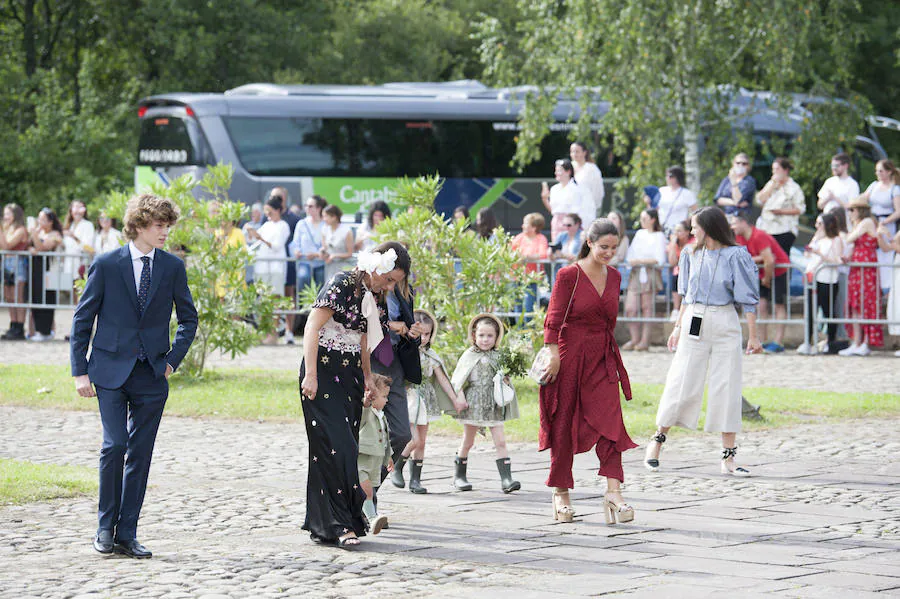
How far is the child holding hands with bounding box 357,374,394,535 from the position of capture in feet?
27.0

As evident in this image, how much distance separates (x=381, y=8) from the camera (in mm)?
43656

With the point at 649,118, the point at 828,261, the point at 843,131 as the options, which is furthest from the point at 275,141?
the point at 828,261

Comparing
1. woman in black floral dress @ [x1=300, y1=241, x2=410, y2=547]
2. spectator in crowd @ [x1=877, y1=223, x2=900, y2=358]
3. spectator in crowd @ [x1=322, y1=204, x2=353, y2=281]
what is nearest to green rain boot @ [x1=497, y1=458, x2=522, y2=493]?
woman in black floral dress @ [x1=300, y1=241, x2=410, y2=547]

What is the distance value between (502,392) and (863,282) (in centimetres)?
942

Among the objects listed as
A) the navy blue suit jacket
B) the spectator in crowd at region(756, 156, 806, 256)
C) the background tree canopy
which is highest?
the background tree canopy

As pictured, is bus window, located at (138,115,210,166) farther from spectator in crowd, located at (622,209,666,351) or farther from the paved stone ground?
the paved stone ground

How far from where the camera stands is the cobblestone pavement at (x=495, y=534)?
22.4 feet

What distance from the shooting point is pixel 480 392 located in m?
9.91

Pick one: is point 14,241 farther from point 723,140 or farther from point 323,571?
point 323,571

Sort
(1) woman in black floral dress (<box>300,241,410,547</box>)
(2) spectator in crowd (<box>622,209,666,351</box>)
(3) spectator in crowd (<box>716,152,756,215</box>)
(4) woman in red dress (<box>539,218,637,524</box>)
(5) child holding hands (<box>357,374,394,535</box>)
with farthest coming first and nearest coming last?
(3) spectator in crowd (<box>716,152,756,215</box>)
(2) spectator in crowd (<box>622,209,666,351</box>)
(4) woman in red dress (<box>539,218,637,524</box>)
(5) child holding hands (<box>357,374,394,535</box>)
(1) woman in black floral dress (<box>300,241,410,547</box>)

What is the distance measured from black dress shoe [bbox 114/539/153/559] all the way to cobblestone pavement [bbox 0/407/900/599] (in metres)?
0.07

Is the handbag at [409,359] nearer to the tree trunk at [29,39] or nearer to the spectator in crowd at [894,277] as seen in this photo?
the spectator in crowd at [894,277]

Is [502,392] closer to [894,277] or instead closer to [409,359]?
[409,359]

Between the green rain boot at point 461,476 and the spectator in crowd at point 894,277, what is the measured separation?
31.2 feet
